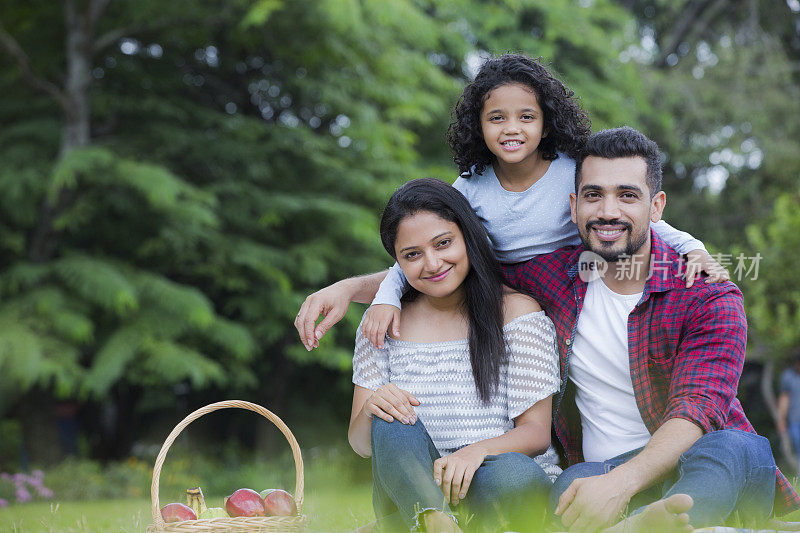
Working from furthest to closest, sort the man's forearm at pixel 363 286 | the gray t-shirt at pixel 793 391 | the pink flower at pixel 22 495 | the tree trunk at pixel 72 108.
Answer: the gray t-shirt at pixel 793 391 < the tree trunk at pixel 72 108 < the pink flower at pixel 22 495 < the man's forearm at pixel 363 286

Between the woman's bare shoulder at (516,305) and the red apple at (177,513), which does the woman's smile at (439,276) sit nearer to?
the woman's bare shoulder at (516,305)

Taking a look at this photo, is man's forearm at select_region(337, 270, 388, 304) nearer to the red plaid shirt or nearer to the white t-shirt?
the red plaid shirt

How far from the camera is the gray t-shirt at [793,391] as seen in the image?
8.93m

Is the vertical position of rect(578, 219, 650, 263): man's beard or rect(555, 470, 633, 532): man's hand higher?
rect(578, 219, 650, 263): man's beard

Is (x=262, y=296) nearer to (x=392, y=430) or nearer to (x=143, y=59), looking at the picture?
(x=143, y=59)

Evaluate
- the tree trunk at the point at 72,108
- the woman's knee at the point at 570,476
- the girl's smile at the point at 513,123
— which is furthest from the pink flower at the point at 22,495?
the woman's knee at the point at 570,476

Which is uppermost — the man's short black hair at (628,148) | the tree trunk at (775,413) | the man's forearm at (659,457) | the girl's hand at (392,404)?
the man's short black hair at (628,148)

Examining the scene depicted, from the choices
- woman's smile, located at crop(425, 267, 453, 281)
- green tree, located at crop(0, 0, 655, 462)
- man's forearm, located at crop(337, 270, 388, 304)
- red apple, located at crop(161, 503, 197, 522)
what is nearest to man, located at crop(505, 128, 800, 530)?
woman's smile, located at crop(425, 267, 453, 281)

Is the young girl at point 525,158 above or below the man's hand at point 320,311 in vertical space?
above

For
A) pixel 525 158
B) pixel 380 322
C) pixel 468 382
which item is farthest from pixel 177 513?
pixel 525 158

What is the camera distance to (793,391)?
29.3 ft

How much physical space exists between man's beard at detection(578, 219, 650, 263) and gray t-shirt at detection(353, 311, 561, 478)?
0.29 meters

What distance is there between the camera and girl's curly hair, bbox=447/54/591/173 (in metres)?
3.19

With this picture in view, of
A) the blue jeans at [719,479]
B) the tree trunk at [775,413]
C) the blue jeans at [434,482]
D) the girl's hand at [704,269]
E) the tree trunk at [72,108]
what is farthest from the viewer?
the tree trunk at [775,413]
